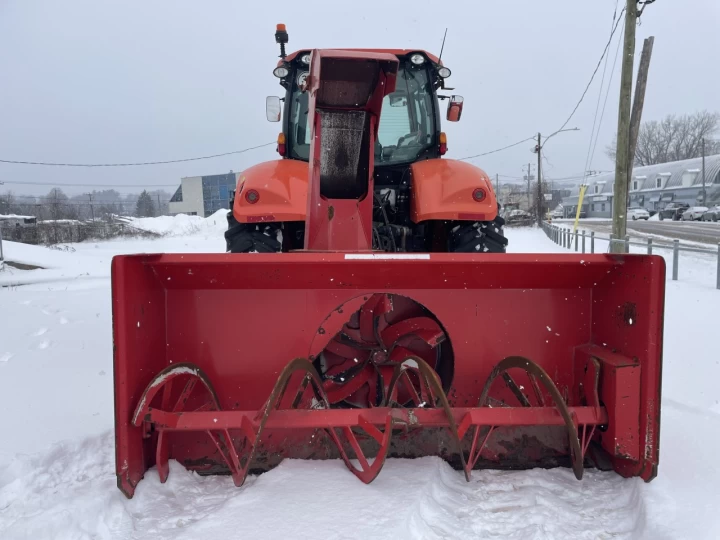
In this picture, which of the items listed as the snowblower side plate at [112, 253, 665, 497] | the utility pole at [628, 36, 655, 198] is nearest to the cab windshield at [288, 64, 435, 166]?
the snowblower side plate at [112, 253, 665, 497]

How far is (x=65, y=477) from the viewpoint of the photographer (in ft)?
7.52

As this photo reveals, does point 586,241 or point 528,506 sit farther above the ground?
point 586,241

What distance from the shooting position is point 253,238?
3.35m

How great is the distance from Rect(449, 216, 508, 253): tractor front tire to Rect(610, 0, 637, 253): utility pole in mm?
6241

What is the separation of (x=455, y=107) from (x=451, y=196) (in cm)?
127

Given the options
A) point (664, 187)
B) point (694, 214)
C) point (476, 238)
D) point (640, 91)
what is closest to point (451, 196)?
point (476, 238)

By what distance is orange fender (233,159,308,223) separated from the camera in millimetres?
3242

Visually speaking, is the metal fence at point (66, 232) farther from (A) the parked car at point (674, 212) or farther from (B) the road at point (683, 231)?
(A) the parked car at point (674, 212)

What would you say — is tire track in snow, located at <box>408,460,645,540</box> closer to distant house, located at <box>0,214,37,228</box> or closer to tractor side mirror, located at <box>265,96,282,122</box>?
tractor side mirror, located at <box>265,96,282,122</box>

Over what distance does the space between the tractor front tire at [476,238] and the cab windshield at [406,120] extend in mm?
994

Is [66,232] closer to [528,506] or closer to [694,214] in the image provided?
[528,506]

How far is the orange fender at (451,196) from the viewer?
127 inches

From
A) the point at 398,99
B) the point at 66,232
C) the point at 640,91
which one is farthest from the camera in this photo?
the point at 66,232

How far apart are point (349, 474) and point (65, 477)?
1.24m
